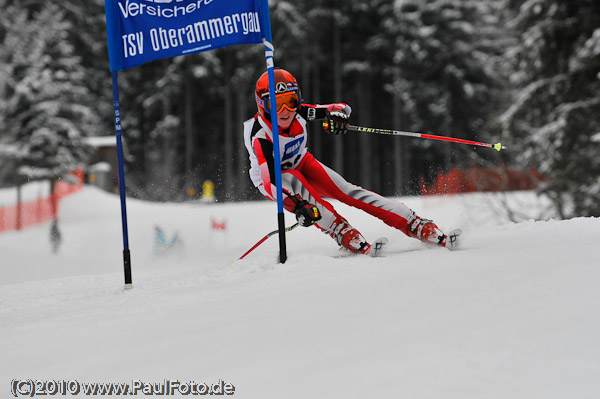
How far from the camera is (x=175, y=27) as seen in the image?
15.6 ft

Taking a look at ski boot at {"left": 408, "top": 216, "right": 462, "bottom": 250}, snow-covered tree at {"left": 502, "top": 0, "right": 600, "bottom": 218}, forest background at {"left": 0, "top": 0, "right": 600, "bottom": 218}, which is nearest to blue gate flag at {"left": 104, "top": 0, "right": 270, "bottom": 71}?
ski boot at {"left": 408, "top": 216, "right": 462, "bottom": 250}

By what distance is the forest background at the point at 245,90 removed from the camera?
18.2 metres

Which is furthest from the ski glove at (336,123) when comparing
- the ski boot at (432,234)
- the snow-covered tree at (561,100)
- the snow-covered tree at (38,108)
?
the snow-covered tree at (38,108)

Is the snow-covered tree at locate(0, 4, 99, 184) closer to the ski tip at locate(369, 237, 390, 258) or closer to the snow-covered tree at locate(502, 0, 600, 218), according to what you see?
the snow-covered tree at locate(502, 0, 600, 218)

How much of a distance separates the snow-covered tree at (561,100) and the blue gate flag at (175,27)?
6.41 m

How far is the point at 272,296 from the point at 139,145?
32028 millimetres

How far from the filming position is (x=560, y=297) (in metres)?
2.82

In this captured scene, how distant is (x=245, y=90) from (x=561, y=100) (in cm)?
2032

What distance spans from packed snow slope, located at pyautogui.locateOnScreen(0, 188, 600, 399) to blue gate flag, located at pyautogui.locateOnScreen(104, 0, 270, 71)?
1825 millimetres

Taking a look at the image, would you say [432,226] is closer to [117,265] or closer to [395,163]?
[117,265]

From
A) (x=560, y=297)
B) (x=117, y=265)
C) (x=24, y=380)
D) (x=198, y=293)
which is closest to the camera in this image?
(x=24, y=380)

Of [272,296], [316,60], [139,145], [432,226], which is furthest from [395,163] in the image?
[272,296]

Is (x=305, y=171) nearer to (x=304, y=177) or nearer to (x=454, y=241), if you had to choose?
(x=304, y=177)

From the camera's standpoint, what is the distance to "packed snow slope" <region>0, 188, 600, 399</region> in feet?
7.07
